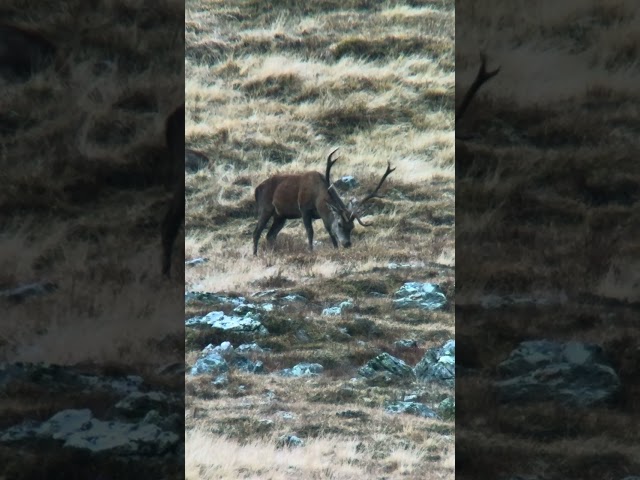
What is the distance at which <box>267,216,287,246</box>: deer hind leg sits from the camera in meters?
6.84

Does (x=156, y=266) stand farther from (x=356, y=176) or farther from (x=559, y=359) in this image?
(x=356, y=176)

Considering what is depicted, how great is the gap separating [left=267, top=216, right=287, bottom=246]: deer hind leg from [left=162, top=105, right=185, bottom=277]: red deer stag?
3.51 m

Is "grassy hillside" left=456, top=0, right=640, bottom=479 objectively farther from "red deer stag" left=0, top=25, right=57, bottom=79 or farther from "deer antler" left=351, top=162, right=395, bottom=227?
"deer antler" left=351, top=162, right=395, bottom=227

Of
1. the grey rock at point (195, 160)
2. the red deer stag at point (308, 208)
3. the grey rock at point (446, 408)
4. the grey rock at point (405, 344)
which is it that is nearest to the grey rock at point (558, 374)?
the red deer stag at point (308, 208)

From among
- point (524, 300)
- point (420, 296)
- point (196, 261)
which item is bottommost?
point (420, 296)

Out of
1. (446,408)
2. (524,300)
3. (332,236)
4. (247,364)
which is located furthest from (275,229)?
(524,300)

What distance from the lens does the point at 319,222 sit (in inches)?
271

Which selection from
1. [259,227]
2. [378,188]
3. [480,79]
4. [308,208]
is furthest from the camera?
[378,188]

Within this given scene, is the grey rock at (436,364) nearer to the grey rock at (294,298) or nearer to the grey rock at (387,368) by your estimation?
the grey rock at (387,368)

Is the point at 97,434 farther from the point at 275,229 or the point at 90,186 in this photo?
the point at 275,229

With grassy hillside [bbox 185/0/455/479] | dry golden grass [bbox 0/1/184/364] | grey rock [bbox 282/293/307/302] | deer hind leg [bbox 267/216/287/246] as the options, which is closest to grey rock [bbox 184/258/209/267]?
grassy hillside [bbox 185/0/455/479]

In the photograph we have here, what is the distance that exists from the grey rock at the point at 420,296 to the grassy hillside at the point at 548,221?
3.66m

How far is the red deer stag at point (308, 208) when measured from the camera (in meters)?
6.80

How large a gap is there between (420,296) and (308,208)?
994mm
